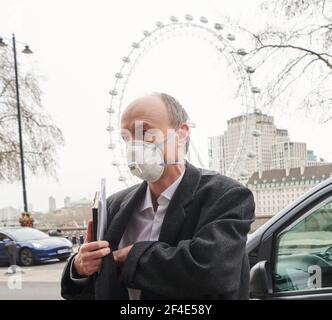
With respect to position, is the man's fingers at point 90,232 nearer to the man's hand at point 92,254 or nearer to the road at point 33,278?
the man's hand at point 92,254

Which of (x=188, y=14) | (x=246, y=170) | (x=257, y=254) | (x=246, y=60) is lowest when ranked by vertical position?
(x=246, y=170)

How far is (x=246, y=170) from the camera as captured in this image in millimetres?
16656

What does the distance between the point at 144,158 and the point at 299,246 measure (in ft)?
3.35

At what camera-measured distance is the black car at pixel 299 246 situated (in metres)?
2.03

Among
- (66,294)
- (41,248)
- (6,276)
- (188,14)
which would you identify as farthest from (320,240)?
(188,14)

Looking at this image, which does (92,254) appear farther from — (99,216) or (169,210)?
(169,210)

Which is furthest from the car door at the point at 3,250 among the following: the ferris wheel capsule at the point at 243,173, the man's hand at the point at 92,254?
the man's hand at the point at 92,254

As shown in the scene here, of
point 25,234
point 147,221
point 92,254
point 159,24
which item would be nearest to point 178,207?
point 147,221

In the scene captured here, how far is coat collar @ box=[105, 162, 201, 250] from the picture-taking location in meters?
1.31

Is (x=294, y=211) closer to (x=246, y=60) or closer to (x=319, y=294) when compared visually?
(x=319, y=294)

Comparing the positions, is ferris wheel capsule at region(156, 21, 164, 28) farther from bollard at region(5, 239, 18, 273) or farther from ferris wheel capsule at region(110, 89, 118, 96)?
bollard at region(5, 239, 18, 273)

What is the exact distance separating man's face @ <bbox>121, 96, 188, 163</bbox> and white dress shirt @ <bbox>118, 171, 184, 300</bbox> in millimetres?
91
